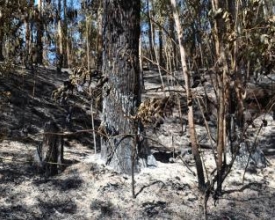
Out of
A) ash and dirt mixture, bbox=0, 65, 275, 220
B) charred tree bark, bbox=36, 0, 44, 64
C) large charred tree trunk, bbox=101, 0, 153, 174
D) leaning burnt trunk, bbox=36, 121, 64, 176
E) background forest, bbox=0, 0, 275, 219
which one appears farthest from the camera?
charred tree bark, bbox=36, 0, 44, 64

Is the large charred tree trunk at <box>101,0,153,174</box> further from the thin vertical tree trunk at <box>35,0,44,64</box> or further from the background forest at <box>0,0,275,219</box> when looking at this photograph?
the thin vertical tree trunk at <box>35,0,44,64</box>

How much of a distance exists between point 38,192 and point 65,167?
71 cm

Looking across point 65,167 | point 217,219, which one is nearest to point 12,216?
point 65,167

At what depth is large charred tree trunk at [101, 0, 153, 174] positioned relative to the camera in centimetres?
561

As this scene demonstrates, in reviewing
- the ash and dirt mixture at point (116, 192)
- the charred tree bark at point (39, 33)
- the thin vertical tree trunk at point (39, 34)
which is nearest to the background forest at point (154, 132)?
the ash and dirt mixture at point (116, 192)

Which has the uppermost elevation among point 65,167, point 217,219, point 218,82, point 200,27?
point 200,27

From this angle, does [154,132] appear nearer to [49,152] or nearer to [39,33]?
[49,152]

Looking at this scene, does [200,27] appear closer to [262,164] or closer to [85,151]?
[262,164]

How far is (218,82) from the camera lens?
4.33 m

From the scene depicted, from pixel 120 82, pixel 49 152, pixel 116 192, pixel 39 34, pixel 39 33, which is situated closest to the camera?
pixel 116 192

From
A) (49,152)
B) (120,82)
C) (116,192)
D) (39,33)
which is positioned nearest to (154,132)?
(120,82)

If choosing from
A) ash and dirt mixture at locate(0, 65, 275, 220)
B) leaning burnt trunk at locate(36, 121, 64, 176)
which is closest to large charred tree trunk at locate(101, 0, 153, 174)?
ash and dirt mixture at locate(0, 65, 275, 220)

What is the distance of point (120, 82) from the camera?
5.66 metres

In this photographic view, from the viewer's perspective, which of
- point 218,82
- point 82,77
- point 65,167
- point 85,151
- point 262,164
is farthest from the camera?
point 85,151
